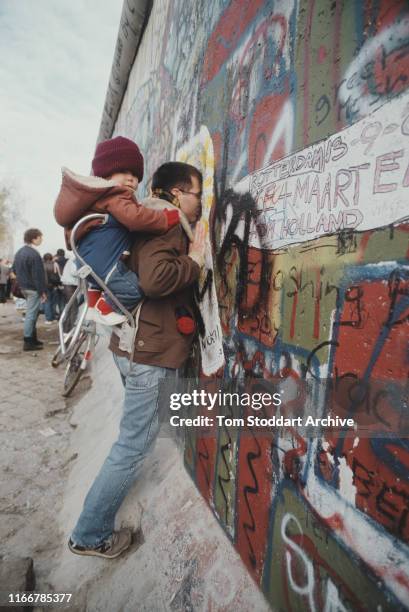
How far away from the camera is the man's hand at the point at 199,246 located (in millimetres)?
1699

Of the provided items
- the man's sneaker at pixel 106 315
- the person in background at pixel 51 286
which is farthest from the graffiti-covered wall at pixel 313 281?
the person in background at pixel 51 286

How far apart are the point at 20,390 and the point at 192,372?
339 cm

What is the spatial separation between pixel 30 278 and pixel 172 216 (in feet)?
18.7

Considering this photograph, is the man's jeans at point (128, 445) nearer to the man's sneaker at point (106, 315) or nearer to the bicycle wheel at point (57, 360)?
the man's sneaker at point (106, 315)

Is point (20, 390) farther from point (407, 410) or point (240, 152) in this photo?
point (407, 410)

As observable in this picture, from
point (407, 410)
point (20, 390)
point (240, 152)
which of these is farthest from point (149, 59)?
point (407, 410)

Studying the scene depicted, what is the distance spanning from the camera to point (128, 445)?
5.60 ft

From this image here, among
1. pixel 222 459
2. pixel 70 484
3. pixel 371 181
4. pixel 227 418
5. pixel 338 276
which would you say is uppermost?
pixel 371 181

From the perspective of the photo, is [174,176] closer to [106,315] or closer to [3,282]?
[106,315]

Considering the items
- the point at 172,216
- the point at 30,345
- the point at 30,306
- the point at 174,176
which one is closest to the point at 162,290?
the point at 172,216

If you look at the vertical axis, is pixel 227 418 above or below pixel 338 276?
below

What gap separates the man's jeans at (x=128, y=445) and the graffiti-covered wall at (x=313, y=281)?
0.33 meters

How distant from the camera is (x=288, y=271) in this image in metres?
1.22

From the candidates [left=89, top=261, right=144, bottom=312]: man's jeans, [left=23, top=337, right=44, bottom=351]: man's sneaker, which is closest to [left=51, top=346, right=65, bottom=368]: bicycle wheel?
[left=89, top=261, right=144, bottom=312]: man's jeans
